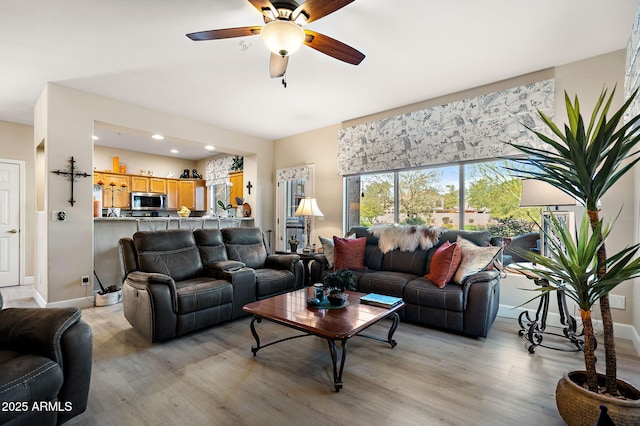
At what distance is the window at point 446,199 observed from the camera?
142 inches

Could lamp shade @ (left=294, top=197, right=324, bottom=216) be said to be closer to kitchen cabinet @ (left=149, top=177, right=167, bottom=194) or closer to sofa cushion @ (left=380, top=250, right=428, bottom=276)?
sofa cushion @ (left=380, top=250, right=428, bottom=276)

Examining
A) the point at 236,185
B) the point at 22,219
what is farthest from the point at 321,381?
the point at 22,219

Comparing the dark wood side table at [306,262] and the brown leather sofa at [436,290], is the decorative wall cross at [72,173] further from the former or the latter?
the brown leather sofa at [436,290]

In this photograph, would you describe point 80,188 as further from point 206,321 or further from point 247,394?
point 247,394

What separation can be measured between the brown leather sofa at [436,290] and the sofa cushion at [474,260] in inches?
2.1

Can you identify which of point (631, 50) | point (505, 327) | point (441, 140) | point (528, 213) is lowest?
point (505, 327)

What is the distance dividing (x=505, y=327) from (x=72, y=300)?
5209mm

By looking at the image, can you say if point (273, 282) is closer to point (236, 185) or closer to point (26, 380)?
point (26, 380)

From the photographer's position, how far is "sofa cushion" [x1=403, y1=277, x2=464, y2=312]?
9.53ft

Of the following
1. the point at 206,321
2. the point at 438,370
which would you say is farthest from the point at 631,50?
the point at 206,321

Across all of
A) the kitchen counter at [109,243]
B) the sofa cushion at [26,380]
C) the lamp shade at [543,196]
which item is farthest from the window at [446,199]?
the sofa cushion at [26,380]

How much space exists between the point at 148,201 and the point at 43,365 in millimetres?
6821

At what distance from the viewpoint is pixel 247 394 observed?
1.96 metres

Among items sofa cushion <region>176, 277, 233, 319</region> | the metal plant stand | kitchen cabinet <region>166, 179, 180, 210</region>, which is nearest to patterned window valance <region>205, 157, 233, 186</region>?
kitchen cabinet <region>166, 179, 180, 210</region>
